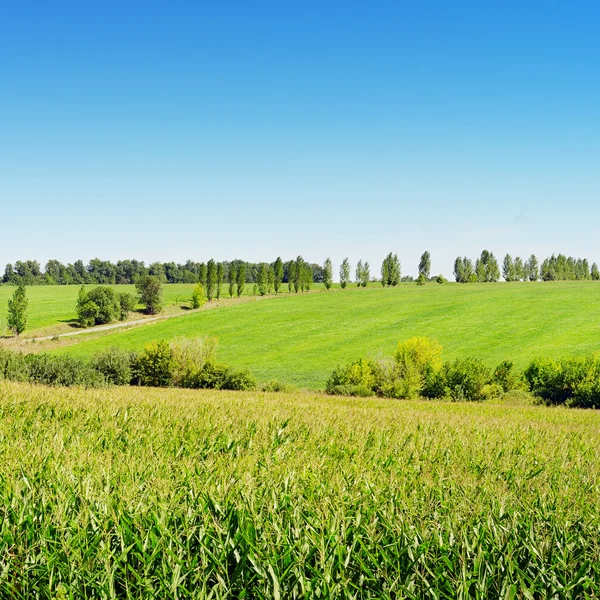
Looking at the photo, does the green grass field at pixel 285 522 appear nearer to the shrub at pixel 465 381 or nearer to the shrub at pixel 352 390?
the shrub at pixel 352 390

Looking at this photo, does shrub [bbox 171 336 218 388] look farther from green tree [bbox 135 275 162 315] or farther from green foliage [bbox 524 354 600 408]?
green tree [bbox 135 275 162 315]

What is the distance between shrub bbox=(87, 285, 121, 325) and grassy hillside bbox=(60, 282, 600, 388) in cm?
1003

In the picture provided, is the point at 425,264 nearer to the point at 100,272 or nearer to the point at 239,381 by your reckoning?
the point at 100,272

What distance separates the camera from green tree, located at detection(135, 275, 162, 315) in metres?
96.7

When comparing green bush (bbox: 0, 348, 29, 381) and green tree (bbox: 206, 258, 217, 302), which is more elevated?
green tree (bbox: 206, 258, 217, 302)

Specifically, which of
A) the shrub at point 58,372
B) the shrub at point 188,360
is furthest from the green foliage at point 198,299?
the shrub at point 58,372

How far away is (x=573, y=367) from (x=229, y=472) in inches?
1460

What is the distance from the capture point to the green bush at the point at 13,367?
1795 centimetres

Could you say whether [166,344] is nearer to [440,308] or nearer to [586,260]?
[440,308]

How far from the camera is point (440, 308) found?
84625 mm

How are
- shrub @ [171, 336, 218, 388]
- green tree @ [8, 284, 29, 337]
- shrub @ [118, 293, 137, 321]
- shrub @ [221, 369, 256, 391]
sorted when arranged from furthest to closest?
shrub @ [118, 293, 137, 321] → green tree @ [8, 284, 29, 337] → shrub @ [171, 336, 218, 388] → shrub @ [221, 369, 256, 391]

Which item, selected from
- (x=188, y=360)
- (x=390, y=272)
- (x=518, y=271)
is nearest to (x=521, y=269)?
(x=518, y=271)

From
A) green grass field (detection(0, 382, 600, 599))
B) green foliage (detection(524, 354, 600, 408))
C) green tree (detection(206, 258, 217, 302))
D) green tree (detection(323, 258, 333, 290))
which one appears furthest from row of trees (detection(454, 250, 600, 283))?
green grass field (detection(0, 382, 600, 599))

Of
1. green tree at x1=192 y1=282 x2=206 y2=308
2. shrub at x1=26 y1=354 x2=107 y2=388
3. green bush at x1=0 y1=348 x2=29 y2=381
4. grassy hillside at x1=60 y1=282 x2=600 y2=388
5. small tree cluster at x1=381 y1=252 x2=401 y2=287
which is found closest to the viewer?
green bush at x1=0 y1=348 x2=29 y2=381
